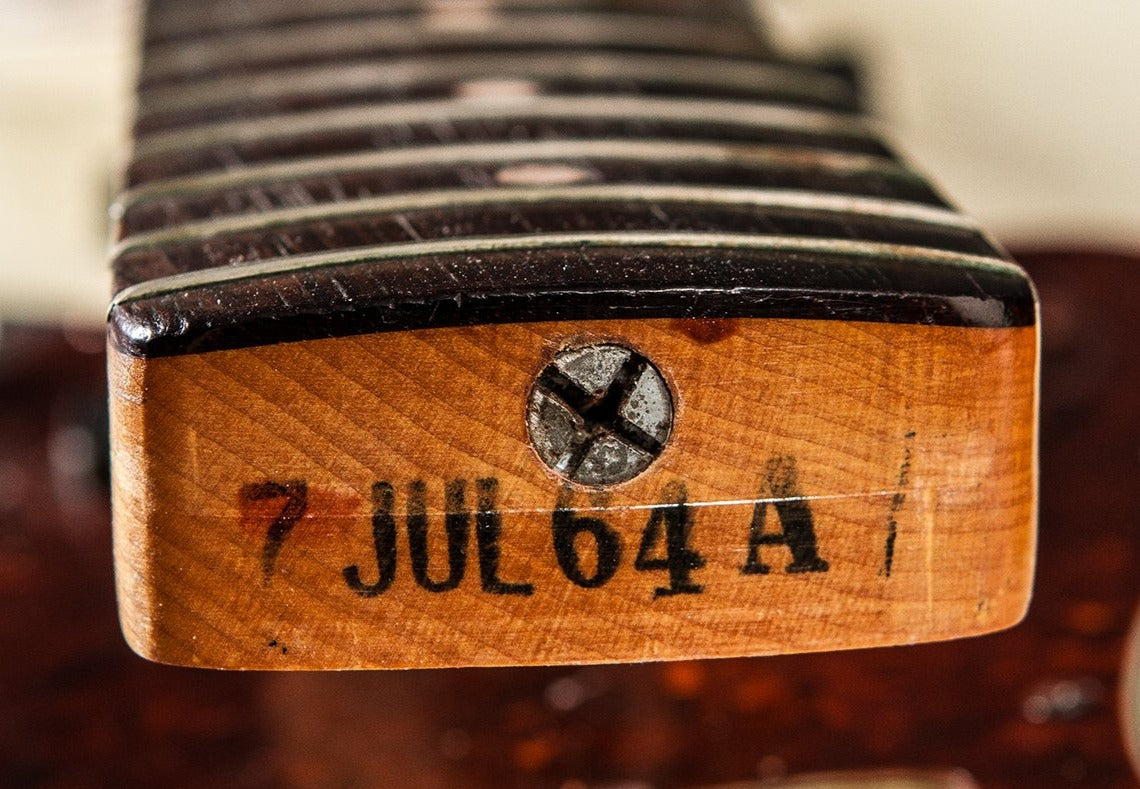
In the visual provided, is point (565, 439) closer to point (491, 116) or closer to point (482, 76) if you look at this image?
point (491, 116)

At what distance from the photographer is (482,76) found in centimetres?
95

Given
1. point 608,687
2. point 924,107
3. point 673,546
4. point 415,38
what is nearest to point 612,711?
point 608,687

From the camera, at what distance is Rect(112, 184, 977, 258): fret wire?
0.70 m

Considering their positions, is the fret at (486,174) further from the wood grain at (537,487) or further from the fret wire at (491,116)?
the wood grain at (537,487)

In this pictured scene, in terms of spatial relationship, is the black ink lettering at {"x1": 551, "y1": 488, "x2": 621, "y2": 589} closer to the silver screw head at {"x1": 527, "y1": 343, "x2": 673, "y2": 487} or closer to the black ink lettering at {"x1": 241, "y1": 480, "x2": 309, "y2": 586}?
the silver screw head at {"x1": 527, "y1": 343, "x2": 673, "y2": 487}

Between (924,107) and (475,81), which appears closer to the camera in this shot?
(475,81)

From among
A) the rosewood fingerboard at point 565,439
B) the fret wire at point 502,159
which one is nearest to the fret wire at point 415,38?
the fret wire at point 502,159

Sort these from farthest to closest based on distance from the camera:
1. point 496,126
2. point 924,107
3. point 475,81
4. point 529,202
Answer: point 924,107, point 475,81, point 496,126, point 529,202

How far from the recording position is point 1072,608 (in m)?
1.11

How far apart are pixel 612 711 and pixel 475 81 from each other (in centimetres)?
50

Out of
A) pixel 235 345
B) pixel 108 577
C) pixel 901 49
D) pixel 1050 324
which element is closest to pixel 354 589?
pixel 235 345

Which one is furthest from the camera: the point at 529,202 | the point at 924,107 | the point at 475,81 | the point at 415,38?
the point at 924,107

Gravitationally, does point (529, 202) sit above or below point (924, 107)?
above

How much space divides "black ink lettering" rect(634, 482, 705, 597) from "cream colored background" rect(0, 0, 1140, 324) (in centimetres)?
102
